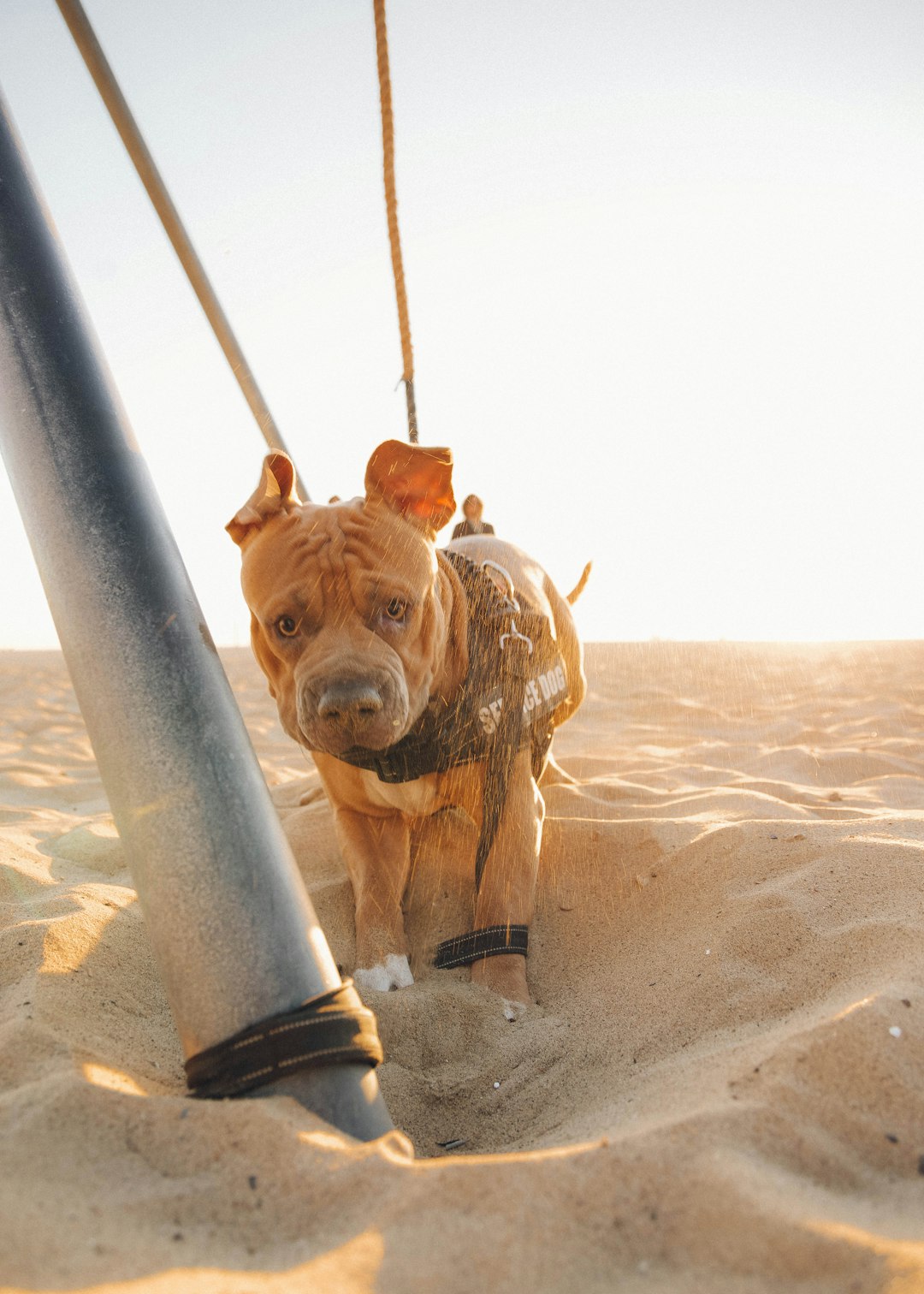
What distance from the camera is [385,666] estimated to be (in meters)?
1.83

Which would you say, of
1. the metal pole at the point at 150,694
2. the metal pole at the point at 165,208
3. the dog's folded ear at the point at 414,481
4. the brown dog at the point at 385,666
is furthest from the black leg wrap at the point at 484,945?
the metal pole at the point at 165,208

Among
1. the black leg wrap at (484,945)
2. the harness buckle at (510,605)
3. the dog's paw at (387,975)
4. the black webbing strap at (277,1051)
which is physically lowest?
the dog's paw at (387,975)

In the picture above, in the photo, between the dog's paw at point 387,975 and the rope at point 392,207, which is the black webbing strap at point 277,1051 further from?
the rope at point 392,207

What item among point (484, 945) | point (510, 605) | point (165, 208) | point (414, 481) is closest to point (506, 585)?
point (510, 605)

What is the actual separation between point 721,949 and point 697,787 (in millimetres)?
1683

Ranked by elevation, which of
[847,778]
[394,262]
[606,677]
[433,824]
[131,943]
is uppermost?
[394,262]

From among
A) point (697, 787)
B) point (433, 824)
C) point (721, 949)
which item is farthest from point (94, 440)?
point (697, 787)

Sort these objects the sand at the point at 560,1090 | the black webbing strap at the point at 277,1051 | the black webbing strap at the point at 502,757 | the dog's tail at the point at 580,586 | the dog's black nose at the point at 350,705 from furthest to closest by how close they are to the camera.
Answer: the dog's tail at the point at 580,586, the black webbing strap at the point at 502,757, the dog's black nose at the point at 350,705, the black webbing strap at the point at 277,1051, the sand at the point at 560,1090

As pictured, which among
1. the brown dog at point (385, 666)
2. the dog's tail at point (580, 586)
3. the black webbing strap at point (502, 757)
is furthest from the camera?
the dog's tail at point (580, 586)

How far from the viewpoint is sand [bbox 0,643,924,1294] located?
721mm

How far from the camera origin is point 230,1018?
3.42 feet

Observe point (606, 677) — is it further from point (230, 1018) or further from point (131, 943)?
point (230, 1018)

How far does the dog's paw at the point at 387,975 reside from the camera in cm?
192

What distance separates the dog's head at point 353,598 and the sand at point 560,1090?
0.60 meters
